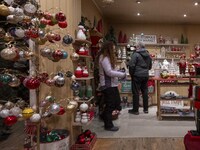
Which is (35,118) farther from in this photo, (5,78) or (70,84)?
(70,84)

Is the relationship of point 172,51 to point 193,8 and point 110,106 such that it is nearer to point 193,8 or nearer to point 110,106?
point 193,8

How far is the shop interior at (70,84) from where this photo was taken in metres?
1.89

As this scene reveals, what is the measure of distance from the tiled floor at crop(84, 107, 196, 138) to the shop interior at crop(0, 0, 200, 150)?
15 millimetres

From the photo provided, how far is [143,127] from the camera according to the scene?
168 inches

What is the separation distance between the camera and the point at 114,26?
806 cm

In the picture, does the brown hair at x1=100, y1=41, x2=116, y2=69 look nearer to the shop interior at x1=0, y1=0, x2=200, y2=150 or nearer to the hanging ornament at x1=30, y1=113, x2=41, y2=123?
the shop interior at x1=0, y1=0, x2=200, y2=150

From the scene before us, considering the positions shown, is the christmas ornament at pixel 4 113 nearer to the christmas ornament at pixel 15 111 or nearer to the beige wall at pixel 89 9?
the christmas ornament at pixel 15 111

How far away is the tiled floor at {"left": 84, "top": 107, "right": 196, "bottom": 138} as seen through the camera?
385 cm

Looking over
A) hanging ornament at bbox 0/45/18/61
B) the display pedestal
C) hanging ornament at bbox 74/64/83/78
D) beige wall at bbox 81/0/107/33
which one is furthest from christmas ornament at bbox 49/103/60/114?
beige wall at bbox 81/0/107/33

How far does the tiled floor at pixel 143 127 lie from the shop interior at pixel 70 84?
0.01m

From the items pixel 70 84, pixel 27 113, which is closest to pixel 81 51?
pixel 70 84

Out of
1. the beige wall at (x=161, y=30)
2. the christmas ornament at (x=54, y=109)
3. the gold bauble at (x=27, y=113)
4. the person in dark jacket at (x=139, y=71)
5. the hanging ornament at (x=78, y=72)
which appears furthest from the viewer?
the beige wall at (x=161, y=30)

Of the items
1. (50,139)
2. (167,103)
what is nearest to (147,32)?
(167,103)

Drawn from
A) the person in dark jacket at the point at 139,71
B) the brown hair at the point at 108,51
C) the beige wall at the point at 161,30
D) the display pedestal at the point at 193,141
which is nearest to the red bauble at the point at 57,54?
the display pedestal at the point at 193,141
